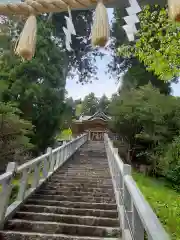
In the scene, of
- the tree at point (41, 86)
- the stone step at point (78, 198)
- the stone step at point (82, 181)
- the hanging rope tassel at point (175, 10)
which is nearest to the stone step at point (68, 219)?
the stone step at point (78, 198)

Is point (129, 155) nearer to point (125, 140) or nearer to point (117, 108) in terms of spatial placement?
point (125, 140)

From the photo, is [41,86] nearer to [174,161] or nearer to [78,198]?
[174,161]

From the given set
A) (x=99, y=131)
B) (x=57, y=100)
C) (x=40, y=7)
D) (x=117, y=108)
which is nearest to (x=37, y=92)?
(x=57, y=100)

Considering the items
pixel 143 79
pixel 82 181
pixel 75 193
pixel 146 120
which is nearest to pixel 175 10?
pixel 75 193

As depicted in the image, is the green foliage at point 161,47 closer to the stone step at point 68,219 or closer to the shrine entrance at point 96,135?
the stone step at point 68,219

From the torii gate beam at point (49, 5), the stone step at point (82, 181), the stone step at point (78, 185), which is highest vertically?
the torii gate beam at point (49, 5)

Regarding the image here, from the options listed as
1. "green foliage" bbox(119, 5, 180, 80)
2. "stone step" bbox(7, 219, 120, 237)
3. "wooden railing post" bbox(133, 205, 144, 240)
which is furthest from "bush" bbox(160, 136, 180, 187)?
"wooden railing post" bbox(133, 205, 144, 240)

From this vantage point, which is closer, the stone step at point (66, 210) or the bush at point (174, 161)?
the stone step at point (66, 210)

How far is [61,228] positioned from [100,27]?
11.3 ft

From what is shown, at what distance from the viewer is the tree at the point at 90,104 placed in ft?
167

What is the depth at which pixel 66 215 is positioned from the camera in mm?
4402

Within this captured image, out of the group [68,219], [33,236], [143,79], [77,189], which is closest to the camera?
[33,236]

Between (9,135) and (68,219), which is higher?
(9,135)

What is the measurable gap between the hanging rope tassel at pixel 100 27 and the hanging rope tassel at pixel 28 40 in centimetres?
34
